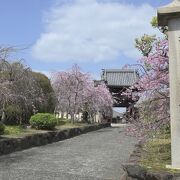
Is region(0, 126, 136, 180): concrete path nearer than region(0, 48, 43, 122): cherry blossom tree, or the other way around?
region(0, 126, 136, 180): concrete path

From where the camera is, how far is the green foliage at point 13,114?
21866mm

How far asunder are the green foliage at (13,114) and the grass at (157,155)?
1194cm

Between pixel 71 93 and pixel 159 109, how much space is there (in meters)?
21.7

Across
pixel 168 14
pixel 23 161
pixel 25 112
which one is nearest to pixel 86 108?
pixel 25 112

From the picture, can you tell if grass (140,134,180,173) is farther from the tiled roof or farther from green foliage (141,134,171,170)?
the tiled roof

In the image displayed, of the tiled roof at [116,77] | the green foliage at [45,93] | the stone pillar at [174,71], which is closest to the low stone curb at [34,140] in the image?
the green foliage at [45,93]

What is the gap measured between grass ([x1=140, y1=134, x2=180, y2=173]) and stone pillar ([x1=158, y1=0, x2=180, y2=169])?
1.28 feet

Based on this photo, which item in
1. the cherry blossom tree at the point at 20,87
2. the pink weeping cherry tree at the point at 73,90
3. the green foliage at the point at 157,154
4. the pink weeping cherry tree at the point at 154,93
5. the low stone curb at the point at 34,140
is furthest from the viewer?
the pink weeping cherry tree at the point at 73,90

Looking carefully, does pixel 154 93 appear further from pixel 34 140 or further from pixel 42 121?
pixel 42 121

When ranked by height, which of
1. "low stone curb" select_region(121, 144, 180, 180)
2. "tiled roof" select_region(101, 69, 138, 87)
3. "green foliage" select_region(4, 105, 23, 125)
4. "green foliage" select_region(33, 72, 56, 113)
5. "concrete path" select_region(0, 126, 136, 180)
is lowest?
"concrete path" select_region(0, 126, 136, 180)

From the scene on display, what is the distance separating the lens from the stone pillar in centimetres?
634

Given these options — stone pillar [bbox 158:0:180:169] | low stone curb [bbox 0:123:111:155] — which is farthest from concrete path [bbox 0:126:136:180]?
stone pillar [bbox 158:0:180:169]

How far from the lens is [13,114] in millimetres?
22469

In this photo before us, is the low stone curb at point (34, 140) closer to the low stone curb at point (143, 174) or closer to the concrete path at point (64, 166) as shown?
the concrete path at point (64, 166)
